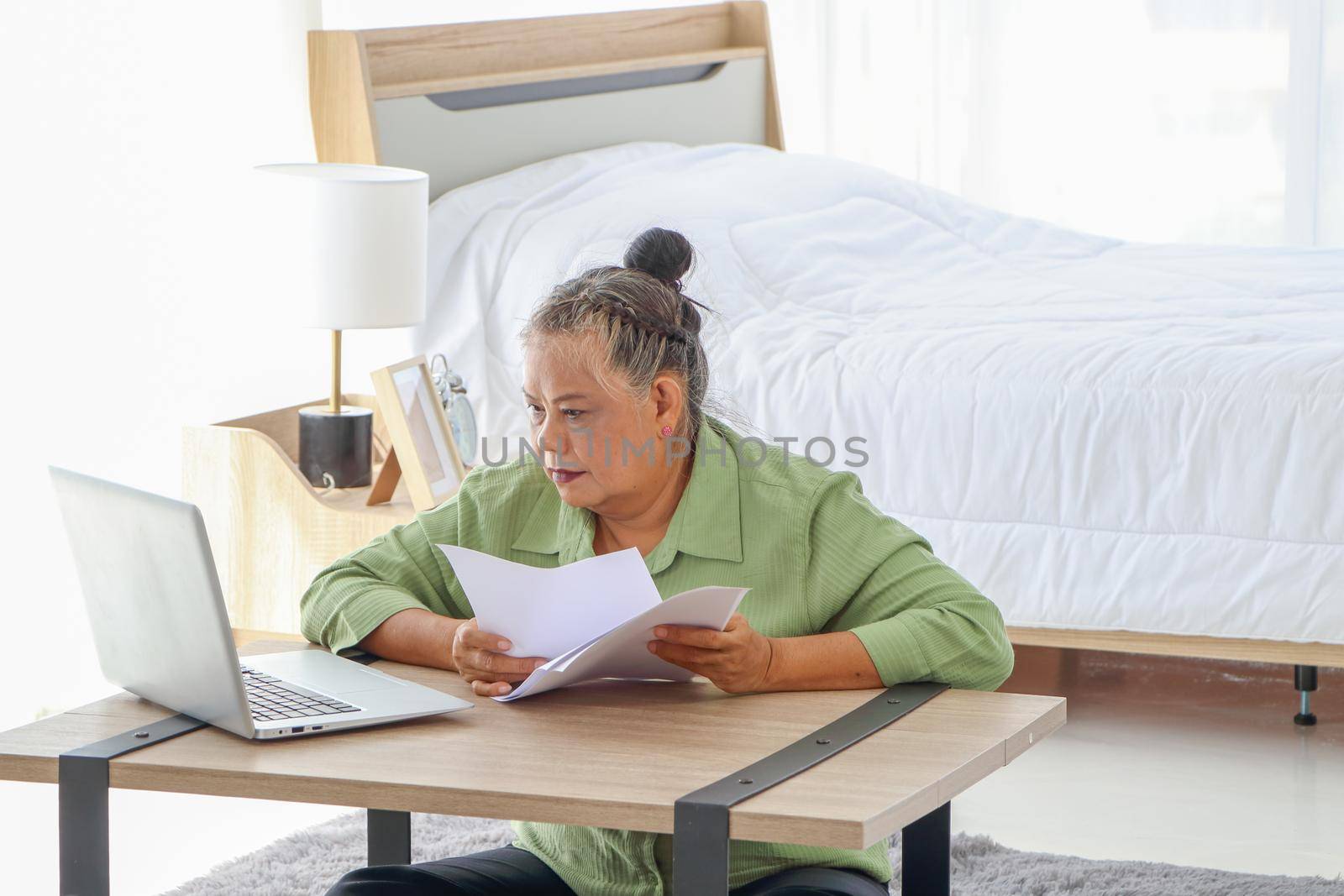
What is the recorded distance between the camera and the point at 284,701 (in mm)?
1223

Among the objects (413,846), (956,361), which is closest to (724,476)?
(413,846)

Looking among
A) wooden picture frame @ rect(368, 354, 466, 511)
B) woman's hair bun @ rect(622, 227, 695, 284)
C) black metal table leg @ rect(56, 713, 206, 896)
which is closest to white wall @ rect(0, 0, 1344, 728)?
wooden picture frame @ rect(368, 354, 466, 511)

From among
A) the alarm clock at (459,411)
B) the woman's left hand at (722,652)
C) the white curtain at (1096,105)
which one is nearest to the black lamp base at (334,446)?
the alarm clock at (459,411)

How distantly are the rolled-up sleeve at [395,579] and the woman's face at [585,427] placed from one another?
13 cm

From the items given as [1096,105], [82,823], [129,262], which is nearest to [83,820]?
[82,823]

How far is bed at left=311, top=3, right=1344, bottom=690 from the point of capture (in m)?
2.44

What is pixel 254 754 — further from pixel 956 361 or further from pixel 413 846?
pixel 956 361

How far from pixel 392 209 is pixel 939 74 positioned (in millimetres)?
2815

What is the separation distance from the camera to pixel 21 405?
252 cm

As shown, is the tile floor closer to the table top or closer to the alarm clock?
the alarm clock

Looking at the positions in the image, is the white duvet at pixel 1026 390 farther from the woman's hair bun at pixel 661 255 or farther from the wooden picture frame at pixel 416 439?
the woman's hair bun at pixel 661 255

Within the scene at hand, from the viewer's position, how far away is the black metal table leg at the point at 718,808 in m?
0.98

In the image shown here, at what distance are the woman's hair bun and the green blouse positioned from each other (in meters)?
0.17

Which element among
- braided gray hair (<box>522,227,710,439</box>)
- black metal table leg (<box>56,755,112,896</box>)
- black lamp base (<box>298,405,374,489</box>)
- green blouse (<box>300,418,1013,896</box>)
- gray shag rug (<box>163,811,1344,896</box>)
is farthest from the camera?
black lamp base (<box>298,405,374,489</box>)
